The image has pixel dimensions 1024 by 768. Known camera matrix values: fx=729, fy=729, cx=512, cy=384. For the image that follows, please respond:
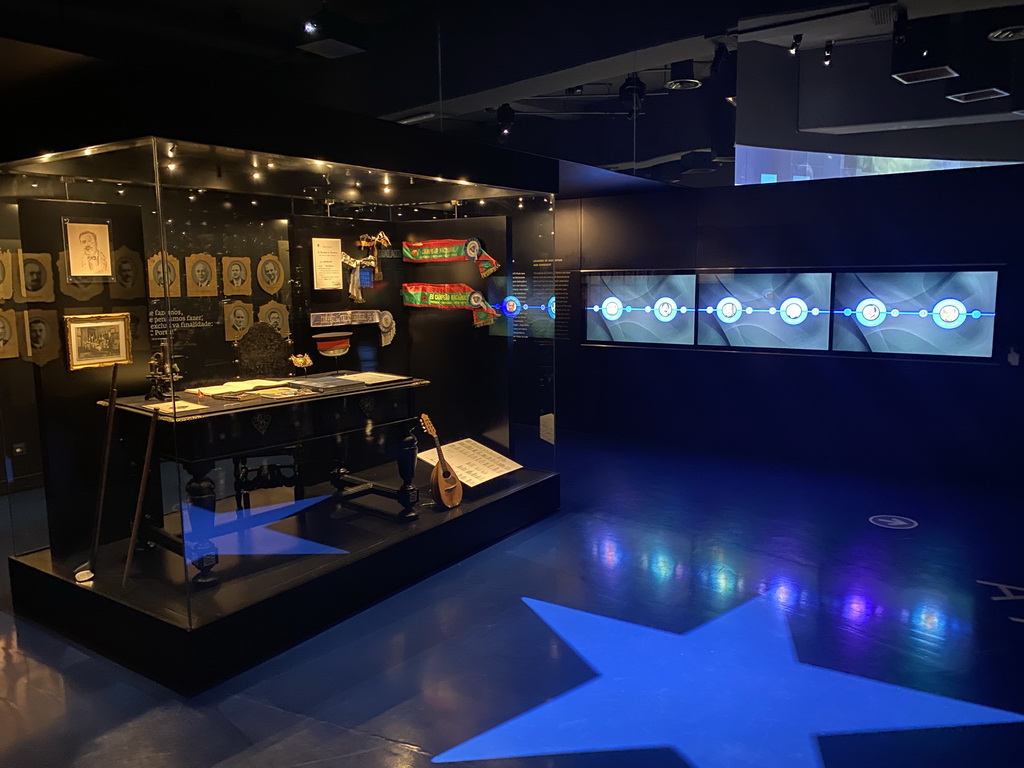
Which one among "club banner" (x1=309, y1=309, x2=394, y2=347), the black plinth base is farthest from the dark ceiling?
the black plinth base

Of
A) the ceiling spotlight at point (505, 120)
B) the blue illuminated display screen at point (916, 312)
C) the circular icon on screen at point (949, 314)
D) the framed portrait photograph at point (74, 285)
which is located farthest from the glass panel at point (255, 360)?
the circular icon on screen at point (949, 314)

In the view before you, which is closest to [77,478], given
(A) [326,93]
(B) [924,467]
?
(A) [326,93]

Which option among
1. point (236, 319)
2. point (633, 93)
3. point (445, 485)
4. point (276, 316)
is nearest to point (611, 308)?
point (633, 93)

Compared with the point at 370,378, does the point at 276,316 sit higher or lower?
higher

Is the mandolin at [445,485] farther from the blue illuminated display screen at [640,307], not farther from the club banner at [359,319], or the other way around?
the blue illuminated display screen at [640,307]

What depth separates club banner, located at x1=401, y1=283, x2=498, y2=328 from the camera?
5.53 m

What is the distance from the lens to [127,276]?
412 centimetres

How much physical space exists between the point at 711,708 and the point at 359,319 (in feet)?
11.6

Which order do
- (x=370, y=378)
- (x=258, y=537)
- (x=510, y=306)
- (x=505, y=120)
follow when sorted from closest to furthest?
1. (x=258, y=537)
2. (x=370, y=378)
3. (x=510, y=306)
4. (x=505, y=120)

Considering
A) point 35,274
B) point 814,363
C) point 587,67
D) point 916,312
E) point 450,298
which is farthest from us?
point 814,363

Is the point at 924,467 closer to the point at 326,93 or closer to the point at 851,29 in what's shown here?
the point at 851,29

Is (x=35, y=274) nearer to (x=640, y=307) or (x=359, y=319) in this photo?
(x=359, y=319)

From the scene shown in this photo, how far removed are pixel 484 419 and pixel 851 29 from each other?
3.74 meters

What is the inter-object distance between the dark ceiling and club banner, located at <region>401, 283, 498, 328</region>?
4.36 ft
